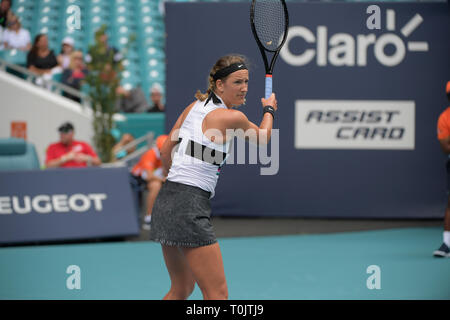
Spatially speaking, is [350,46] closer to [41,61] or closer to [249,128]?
[249,128]

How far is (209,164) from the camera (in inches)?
113

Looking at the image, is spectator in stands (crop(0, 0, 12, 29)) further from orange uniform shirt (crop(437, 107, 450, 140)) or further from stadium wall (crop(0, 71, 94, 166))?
orange uniform shirt (crop(437, 107, 450, 140))

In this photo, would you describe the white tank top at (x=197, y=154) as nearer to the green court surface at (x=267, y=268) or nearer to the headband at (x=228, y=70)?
the headband at (x=228, y=70)

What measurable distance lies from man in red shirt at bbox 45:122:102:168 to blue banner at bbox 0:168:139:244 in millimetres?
641

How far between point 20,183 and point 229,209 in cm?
297

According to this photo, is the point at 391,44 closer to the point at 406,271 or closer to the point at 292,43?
the point at 292,43

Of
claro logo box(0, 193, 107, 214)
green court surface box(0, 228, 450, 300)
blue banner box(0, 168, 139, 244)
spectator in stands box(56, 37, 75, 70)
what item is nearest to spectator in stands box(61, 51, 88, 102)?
spectator in stands box(56, 37, 75, 70)

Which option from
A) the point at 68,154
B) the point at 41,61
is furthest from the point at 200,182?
the point at 41,61

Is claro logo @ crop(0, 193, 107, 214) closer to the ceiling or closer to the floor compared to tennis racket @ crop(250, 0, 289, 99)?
closer to the floor

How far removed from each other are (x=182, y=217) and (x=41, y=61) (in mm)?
9046

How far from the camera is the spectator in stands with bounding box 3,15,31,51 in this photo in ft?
35.0

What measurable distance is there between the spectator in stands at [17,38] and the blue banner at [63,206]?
5.10 m

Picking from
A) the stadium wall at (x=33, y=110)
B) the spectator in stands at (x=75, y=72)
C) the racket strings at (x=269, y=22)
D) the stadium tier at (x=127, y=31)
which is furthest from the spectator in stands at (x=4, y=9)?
the racket strings at (x=269, y=22)

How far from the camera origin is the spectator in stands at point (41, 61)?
35.5ft
